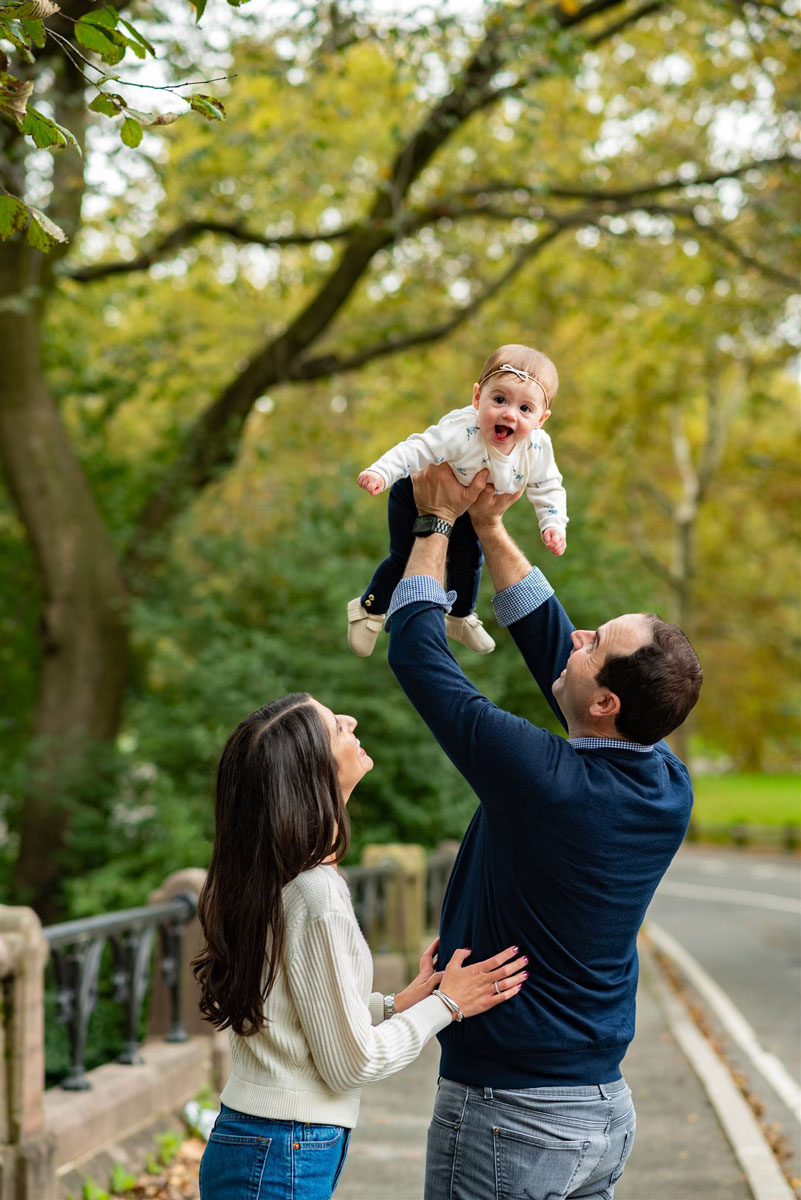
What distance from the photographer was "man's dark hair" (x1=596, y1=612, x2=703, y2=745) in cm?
268

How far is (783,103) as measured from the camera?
37.4ft

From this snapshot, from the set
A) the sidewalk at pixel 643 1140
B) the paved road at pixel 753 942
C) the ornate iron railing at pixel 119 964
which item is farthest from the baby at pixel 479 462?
the paved road at pixel 753 942

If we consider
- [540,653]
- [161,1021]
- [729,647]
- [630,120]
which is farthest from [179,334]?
[729,647]

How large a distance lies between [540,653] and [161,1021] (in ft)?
16.6

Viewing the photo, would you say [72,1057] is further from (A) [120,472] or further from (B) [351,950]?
(A) [120,472]

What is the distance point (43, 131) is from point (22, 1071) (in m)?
3.63

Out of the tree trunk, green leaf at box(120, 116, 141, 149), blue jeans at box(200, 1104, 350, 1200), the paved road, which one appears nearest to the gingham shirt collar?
blue jeans at box(200, 1104, 350, 1200)

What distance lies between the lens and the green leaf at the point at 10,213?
2.91 meters

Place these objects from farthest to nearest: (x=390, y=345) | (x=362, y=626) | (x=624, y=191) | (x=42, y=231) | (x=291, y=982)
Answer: (x=390, y=345), (x=624, y=191), (x=362, y=626), (x=42, y=231), (x=291, y=982)

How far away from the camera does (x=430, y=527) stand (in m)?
2.95

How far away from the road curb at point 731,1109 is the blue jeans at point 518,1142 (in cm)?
371

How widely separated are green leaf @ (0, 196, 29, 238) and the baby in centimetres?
98

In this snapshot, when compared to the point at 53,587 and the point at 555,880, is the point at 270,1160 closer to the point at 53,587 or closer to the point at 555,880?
the point at 555,880

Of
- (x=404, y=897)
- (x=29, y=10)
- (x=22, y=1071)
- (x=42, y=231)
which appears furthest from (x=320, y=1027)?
(x=404, y=897)
